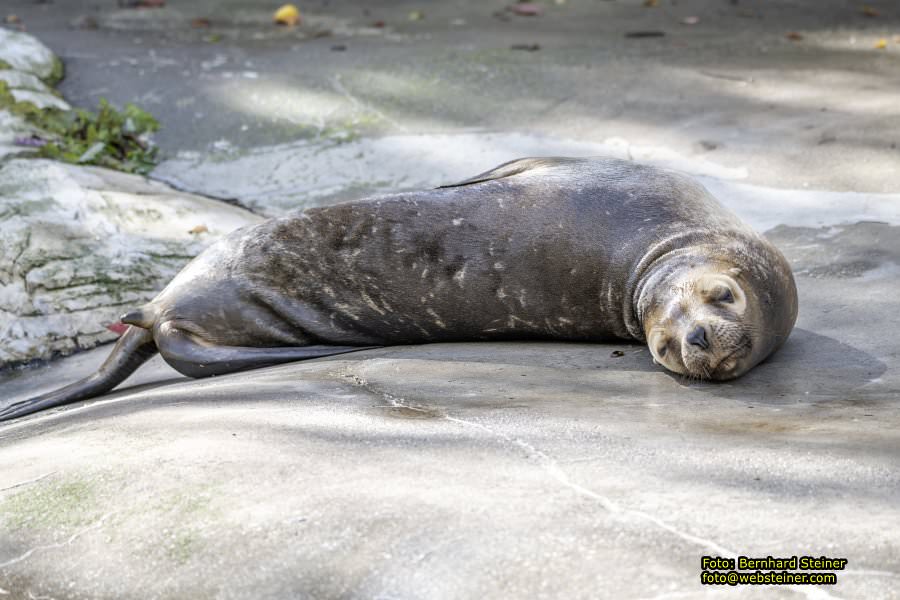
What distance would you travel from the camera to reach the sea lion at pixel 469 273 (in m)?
4.10

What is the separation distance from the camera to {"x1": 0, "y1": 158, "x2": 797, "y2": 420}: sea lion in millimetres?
4098

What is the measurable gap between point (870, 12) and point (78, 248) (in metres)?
6.95

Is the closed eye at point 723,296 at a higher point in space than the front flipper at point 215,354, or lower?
higher

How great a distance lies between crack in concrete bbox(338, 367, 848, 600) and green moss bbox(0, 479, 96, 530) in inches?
39.7

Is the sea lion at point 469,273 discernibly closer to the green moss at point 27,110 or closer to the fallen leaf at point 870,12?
the green moss at point 27,110

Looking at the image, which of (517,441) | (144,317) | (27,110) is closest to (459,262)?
(144,317)

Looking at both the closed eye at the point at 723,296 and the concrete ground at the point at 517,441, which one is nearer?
the concrete ground at the point at 517,441

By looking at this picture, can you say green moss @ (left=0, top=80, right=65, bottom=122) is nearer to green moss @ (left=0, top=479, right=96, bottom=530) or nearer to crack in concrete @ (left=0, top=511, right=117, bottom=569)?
green moss @ (left=0, top=479, right=96, bottom=530)

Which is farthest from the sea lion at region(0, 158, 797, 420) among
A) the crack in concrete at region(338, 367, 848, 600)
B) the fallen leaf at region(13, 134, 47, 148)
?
the fallen leaf at region(13, 134, 47, 148)

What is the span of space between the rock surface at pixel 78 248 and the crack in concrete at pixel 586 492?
2.38 m

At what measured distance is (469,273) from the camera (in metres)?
4.42

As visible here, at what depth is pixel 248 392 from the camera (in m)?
3.83

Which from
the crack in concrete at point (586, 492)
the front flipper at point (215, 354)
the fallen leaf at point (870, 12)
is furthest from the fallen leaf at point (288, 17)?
the crack in concrete at point (586, 492)

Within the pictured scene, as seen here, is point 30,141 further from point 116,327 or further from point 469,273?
point 469,273
